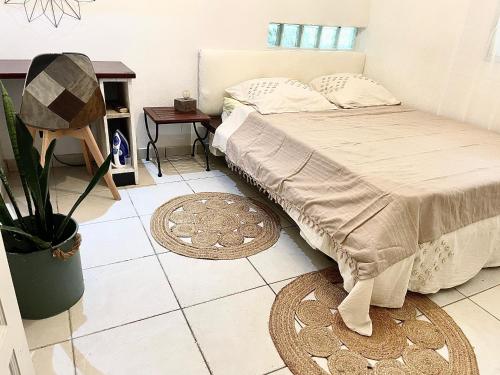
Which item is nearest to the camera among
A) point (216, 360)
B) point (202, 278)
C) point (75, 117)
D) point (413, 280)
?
point (216, 360)

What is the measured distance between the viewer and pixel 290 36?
3.37m

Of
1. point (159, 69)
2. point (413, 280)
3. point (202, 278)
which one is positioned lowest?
point (202, 278)

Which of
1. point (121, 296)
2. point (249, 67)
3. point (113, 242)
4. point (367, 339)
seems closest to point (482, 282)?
point (367, 339)

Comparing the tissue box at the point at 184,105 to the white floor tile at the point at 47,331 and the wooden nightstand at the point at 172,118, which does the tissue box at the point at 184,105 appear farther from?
the white floor tile at the point at 47,331

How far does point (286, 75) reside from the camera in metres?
3.28

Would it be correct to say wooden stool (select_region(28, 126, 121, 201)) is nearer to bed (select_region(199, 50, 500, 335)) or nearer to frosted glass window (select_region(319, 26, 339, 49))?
bed (select_region(199, 50, 500, 335))

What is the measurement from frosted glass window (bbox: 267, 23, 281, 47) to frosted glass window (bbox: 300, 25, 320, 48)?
0.25m

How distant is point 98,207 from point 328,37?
261 centimetres

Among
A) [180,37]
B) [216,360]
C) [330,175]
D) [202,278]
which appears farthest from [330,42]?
[216,360]

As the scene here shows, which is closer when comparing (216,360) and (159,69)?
(216,360)

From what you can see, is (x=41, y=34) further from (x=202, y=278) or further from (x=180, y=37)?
(x=202, y=278)

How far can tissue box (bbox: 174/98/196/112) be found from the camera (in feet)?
9.44

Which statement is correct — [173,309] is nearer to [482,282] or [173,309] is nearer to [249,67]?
[482,282]

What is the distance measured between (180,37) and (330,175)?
179 centimetres
